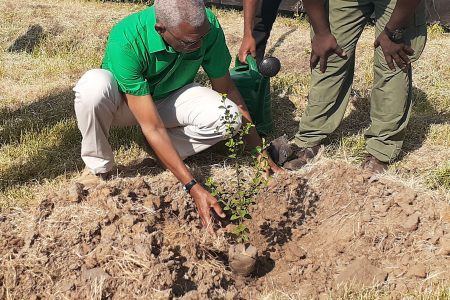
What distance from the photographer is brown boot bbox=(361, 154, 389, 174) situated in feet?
13.1

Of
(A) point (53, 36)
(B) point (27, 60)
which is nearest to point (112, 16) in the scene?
(A) point (53, 36)

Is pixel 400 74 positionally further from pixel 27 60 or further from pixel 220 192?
pixel 27 60

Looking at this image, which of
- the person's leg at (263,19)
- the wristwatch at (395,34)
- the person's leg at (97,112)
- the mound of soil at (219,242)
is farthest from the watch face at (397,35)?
the person's leg at (97,112)

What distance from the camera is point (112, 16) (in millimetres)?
7762

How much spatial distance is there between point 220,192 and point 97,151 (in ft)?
2.72

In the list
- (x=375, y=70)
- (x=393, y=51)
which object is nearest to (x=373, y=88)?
(x=375, y=70)

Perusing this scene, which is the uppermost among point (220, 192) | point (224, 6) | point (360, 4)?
point (360, 4)

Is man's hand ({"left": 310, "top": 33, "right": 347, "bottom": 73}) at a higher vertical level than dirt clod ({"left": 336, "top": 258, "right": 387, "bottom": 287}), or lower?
higher

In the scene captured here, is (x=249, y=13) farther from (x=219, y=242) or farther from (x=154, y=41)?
(x=219, y=242)

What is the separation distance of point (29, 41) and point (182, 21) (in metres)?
4.43

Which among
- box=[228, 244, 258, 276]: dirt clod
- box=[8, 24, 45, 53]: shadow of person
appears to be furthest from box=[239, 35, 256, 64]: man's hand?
box=[8, 24, 45, 53]: shadow of person

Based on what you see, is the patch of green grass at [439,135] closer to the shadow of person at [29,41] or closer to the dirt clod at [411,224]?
the dirt clod at [411,224]

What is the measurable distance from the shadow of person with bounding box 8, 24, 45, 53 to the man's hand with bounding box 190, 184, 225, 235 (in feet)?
14.6

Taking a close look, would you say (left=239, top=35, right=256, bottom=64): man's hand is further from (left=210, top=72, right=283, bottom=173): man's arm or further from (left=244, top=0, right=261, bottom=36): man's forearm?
(left=210, top=72, right=283, bottom=173): man's arm
